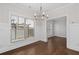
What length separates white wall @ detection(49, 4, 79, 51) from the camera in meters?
2.14

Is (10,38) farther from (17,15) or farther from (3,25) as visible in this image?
(17,15)

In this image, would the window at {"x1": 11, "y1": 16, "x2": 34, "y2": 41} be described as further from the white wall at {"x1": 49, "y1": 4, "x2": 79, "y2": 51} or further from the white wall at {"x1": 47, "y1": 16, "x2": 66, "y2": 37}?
the white wall at {"x1": 47, "y1": 16, "x2": 66, "y2": 37}

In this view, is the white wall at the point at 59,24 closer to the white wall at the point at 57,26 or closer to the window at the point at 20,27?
the white wall at the point at 57,26

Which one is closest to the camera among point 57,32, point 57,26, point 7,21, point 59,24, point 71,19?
point 7,21

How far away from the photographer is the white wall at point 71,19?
2139mm

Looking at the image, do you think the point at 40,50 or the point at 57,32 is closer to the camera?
the point at 40,50

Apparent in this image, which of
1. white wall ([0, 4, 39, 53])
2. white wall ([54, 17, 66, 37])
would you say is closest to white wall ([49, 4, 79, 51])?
white wall ([54, 17, 66, 37])


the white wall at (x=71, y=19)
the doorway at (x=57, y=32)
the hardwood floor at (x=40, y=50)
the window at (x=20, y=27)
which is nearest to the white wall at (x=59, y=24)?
the doorway at (x=57, y=32)

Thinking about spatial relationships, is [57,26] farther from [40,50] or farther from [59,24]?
[40,50]

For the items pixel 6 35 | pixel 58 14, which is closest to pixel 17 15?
pixel 6 35

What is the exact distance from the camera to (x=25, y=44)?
2.46 metres

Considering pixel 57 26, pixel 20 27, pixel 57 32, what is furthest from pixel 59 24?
pixel 20 27

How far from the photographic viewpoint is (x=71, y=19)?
2.39m

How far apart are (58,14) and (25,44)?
1.72m
